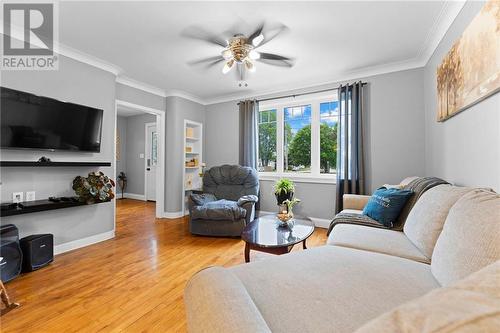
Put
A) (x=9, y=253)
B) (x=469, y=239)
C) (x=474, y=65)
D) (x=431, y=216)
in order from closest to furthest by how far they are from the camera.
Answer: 1. (x=469, y=239)
2. (x=431, y=216)
3. (x=474, y=65)
4. (x=9, y=253)

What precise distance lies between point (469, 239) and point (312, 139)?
3.15 meters

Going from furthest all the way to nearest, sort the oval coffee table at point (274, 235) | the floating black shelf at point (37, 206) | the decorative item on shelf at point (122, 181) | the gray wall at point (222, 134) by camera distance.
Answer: the decorative item on shelf at point (122, 181) < the gray wall at point (222, 134) < the floating black shelf at point (37, 206) < the oval coffee table at point (274, 235)

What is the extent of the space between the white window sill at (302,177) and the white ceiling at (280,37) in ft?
5.26

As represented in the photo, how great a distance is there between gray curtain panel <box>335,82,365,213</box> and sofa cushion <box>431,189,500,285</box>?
7.35 feet

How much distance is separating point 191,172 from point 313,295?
4293mm

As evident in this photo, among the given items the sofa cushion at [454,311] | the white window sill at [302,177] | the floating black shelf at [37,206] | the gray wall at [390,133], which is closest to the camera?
the sofa cushion at [454,311]

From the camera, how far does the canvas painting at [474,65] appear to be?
4.64 ft

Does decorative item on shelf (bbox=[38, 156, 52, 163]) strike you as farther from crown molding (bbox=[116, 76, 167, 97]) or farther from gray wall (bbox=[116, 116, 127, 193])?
gray wall (bbox=[116, 116, 127, 193])

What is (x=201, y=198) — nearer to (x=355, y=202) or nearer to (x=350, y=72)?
(x=355, y=202)

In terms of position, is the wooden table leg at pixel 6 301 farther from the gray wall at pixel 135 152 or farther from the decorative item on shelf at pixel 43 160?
the gray wall at pixel 135 152

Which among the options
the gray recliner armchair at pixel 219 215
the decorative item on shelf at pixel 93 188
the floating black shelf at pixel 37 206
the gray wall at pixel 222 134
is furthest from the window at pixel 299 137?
the floating black shelf at pixel 37 206

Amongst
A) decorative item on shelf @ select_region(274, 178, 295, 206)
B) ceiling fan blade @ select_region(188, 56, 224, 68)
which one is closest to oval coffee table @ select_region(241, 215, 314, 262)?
decorative item on shelf @ select_region(274, 178, 295, 206)

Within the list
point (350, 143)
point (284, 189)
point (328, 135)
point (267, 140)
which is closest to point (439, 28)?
point (350, 143)

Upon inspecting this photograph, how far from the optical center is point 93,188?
2.88m
